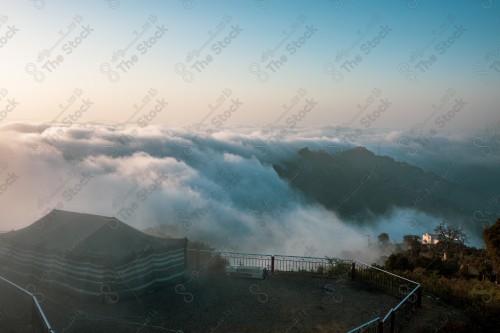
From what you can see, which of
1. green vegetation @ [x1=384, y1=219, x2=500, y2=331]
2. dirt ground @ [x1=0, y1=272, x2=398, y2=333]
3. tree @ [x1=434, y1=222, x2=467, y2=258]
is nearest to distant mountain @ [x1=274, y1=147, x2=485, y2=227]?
tree @ [x1=434, y1=222, x2=467, y2=258]

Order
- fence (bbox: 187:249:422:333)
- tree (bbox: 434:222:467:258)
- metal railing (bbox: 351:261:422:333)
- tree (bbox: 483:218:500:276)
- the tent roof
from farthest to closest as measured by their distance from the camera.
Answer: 1. tree (bbox: 434:222:467:258)
2. tree (bbox: 483:218:500:276)
3. fence (bbox: 187:249:422:333)
4. the tent roof
5. metal railing (bbox: 351:261:422:333)

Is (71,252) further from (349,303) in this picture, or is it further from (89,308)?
(349,303)

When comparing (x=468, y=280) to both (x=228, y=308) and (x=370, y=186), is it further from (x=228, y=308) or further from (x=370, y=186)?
(x=370, y=186)

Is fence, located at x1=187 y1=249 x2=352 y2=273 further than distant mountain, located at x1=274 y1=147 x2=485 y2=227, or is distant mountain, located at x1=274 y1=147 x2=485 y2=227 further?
distant mountain, located at x1=274 y1=147 x2=485 y2=227

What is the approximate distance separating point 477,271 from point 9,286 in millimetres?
25862

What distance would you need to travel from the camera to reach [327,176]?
11969 centimetres

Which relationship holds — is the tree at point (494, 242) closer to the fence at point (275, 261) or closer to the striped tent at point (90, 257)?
the fence at point (275, 261)

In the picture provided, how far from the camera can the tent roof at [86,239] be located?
15.3 m

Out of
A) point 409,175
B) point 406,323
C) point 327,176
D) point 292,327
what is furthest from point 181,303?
point 409,175

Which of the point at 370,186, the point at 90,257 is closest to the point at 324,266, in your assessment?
the point at 90,257

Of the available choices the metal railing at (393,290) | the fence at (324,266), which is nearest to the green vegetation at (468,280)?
the metal railing at (393,290)

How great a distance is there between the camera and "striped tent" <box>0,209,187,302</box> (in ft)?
48.8

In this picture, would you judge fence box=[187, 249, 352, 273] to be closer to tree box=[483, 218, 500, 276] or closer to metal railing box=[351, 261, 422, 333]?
metal railing box=[351, 261, 422, 333]

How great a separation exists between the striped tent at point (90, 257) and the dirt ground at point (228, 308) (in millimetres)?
519
